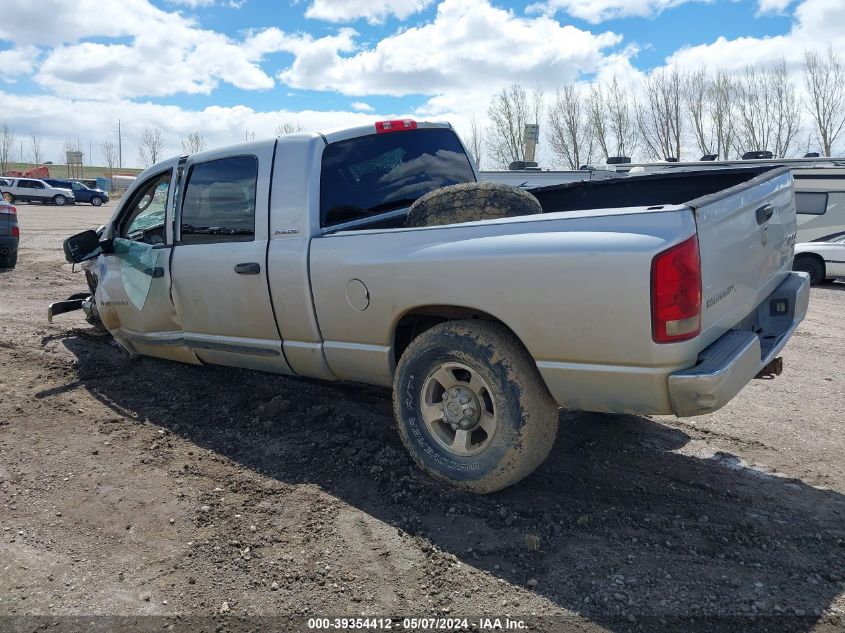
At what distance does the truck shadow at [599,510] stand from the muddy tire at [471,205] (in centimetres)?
141

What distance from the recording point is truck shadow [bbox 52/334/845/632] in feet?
8.96

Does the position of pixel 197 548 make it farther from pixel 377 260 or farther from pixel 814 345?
pixel 814 345

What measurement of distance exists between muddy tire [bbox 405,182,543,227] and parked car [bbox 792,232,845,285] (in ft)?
40.2

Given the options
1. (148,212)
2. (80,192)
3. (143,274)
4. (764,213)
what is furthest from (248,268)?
(80,192)

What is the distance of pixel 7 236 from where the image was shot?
12.6 meters

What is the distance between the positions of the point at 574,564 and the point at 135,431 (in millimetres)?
3097

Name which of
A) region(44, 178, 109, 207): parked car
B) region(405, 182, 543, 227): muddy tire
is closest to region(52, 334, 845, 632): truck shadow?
region(405, 182, 543, 227): muddy tire

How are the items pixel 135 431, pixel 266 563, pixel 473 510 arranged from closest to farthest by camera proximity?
pixel 266 563, pixel 473 510, pixel 135 431

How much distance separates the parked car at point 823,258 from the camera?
14.0 metres

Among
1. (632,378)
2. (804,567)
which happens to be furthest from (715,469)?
(632,378)

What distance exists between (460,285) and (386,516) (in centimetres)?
121

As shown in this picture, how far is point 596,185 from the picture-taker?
16.7 feet

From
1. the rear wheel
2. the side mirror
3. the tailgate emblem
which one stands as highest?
the side mirror

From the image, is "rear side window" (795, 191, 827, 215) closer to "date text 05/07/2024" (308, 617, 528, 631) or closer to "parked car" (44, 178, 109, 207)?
"date text 05/07/2024" (308, 617, 528, 631)
